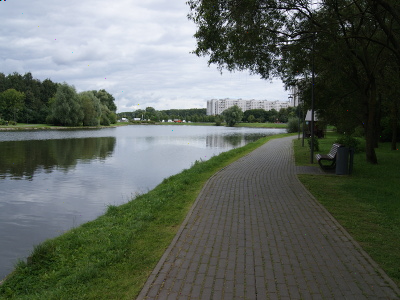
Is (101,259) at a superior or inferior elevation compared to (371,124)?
inferior

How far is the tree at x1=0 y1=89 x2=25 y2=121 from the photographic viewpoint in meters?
71.3

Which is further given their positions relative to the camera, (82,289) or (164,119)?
(164,119)

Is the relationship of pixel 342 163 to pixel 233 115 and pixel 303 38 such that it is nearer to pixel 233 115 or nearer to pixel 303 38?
pixel 303 38

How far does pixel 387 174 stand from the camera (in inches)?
437

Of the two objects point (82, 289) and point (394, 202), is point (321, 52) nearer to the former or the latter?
point (394, 202)

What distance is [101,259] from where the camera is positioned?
4324mm

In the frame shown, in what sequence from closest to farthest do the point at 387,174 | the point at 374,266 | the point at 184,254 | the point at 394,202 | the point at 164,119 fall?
the point at 374,266
the point at 184,254
the point at 394,202
the point at 387,174
the point at 164,119

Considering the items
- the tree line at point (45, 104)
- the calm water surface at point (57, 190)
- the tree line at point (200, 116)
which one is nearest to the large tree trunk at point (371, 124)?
the calm water surface at point (57, 190)

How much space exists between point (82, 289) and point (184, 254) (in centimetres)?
136

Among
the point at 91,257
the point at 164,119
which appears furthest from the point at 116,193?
the point at 164,119

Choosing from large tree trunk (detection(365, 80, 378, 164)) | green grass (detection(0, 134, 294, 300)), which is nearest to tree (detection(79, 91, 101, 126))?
large tree trunk (detection(365, 80, 378, 164))

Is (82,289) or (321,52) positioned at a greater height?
(321,52)

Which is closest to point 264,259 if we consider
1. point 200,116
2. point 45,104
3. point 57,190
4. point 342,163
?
point 342,163

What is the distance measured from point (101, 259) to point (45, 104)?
9519cm
